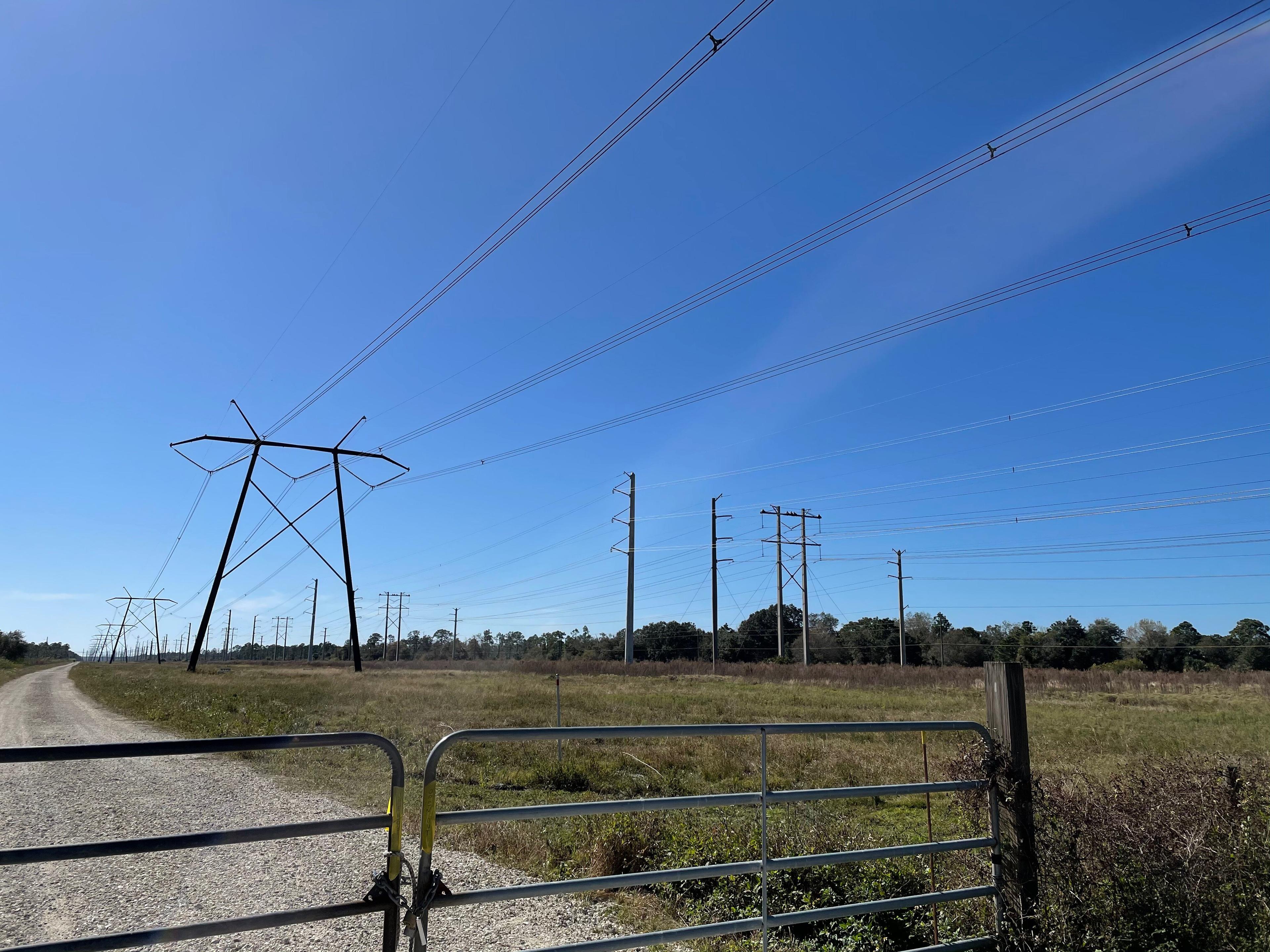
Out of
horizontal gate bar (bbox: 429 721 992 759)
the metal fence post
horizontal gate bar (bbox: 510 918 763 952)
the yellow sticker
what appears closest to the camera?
the yellow sticker

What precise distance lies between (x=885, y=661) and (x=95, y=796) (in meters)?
85.0

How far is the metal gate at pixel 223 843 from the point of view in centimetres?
284

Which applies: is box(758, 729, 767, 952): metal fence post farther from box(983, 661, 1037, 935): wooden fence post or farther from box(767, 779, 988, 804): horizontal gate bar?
box(983, 661, 1037, 935): wooden fence post

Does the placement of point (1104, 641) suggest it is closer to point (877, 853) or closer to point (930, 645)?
point (930, 645)

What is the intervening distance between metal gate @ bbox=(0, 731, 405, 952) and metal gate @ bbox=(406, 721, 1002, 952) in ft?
0.43

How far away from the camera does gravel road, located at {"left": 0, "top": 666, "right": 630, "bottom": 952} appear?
229 inches

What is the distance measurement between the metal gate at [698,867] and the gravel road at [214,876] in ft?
7.20

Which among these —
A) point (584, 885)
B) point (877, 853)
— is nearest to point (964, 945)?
point (877, 853)

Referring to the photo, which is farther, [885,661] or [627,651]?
[885,661]

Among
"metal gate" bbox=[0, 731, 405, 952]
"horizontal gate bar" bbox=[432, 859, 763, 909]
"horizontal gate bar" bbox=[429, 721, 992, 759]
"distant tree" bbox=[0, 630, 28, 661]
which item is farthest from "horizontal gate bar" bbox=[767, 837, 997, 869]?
"distant tree" bbox=[0, 630, 28, 661]

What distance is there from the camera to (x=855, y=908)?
4.39m

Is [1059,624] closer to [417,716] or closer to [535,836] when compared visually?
[417,716]

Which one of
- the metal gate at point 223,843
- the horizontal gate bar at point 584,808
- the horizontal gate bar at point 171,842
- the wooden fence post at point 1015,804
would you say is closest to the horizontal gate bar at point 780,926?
the wooden fence post at point 1015,804

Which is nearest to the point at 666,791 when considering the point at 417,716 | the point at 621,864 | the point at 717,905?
the point at 621,864
